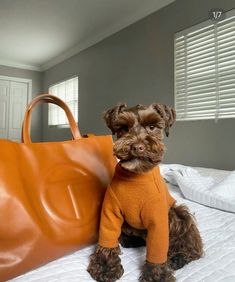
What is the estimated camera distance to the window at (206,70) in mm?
2049

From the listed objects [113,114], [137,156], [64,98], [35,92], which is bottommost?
[137,156]

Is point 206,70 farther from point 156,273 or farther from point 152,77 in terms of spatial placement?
point 156,273

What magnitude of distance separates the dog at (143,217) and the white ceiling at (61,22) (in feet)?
7.71

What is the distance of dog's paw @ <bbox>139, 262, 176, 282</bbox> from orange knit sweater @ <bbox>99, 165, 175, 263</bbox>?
1 cm

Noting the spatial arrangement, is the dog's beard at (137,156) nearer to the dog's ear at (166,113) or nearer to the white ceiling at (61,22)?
the dog's ear at (166,113)

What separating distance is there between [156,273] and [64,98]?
429 centimetres

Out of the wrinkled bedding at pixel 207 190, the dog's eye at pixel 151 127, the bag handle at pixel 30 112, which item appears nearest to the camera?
the dog's eye at pixel 151 127

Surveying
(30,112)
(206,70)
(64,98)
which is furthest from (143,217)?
(64,98)

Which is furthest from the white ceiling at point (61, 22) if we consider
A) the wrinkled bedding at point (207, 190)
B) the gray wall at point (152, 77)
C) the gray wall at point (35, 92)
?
the wrinkled bedding at point (207, 190)

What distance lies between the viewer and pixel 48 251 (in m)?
0.54

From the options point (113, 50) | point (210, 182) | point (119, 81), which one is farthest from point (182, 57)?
point (210, 182)

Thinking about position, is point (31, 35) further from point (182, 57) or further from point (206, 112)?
Answer: point (206, 112)

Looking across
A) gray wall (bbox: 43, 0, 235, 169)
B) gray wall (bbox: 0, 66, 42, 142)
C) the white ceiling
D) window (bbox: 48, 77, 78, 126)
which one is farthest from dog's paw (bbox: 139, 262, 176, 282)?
gray wall (bbox: 0, 66, 42, 142)

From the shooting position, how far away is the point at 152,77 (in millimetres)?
2729
